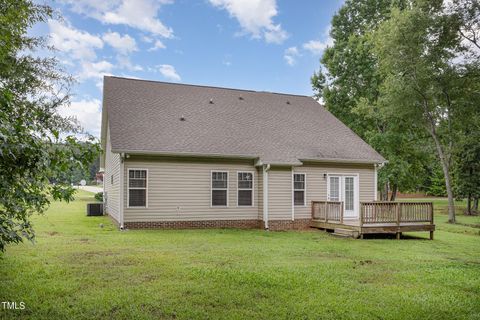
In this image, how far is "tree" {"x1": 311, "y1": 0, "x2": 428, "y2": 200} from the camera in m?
25.6

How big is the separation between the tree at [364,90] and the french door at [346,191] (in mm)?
9084

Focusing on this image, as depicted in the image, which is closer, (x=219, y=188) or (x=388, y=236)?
(x=388, y=236)

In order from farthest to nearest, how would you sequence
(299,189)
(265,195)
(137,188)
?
(299,189) → (265,195) → (137,188)

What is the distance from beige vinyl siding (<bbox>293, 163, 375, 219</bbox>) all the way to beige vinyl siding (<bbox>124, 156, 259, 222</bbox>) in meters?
2.31

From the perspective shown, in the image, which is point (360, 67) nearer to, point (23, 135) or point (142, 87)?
point (142, 87)

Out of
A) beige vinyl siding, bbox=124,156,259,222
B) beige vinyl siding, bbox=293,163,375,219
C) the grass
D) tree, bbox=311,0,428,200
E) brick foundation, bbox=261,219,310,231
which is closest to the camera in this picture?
the grass

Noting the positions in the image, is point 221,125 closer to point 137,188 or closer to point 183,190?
point 183,190

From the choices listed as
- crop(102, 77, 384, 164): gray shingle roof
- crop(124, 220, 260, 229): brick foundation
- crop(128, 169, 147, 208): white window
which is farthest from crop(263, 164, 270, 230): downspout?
crop(128, 169, 147, 208): white window

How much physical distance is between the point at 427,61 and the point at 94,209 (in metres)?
17.8

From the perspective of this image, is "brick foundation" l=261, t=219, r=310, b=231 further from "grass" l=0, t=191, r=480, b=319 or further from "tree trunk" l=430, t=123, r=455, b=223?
"tree trunk" l=430, t=123, r=455, b=223

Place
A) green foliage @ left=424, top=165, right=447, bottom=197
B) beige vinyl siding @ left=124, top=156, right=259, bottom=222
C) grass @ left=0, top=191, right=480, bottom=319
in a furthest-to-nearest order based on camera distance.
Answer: green foliage @ left=424, top=165, right=447, bottom=197 → beige vinyl siding @ left=124, top=156, right=259, bottom=222 → grass @ left=0, top=191, right=480, bottom=319

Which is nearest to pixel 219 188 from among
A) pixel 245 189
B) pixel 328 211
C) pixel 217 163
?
pixel 217 163

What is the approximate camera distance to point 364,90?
27766 millimetres

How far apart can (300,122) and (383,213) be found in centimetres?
644
